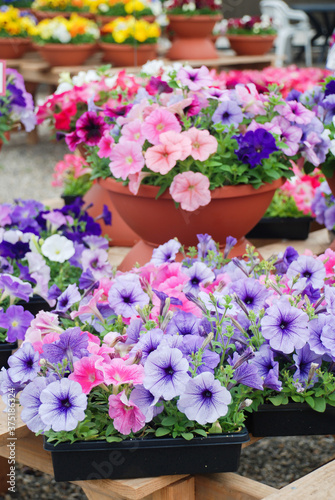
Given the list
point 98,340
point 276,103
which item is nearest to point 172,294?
point 98,340

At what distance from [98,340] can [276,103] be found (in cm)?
70

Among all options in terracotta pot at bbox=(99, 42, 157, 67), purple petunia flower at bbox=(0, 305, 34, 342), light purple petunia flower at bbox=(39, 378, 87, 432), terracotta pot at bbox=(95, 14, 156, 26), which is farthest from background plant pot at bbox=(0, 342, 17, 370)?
terracotta pot at bbox=(95, 14, 156, 26)

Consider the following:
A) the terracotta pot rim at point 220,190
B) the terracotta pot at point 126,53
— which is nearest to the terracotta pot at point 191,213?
the terracotta pot rim at point 220,190

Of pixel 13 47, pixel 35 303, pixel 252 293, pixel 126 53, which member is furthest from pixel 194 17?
pixel 252 293

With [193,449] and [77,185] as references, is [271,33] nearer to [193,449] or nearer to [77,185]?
[77,185]

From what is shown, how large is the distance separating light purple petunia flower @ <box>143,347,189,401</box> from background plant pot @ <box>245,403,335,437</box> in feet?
0.59

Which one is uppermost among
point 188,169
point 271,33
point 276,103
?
point 276,103

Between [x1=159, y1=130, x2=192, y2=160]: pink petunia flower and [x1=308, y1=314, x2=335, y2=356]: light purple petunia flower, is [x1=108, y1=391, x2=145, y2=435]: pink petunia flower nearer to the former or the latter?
[x1=308, y1=314, x2=335, y2=356]: light purple petunia flower

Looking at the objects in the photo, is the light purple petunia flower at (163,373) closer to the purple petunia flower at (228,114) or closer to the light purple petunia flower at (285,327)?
the light purple petunia flower at (285,327)

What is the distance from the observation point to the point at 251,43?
6031 millimetres

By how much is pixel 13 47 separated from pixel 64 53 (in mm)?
554

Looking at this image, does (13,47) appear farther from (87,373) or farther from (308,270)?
(87,373)

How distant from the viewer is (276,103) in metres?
1.49

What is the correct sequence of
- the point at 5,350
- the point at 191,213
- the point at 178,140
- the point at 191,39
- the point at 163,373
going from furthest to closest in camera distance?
the point at 191,39
the point at 191,213
the point at 178,140
the point at 5,350
the point at 163,373
